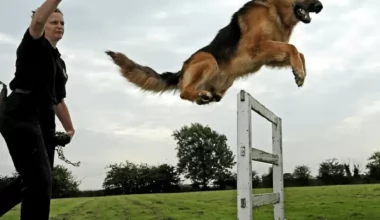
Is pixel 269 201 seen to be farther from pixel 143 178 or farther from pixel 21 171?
pixel 143 178

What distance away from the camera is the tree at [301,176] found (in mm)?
39656

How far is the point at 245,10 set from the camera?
5113 millimetres

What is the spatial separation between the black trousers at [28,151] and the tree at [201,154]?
5852 centimetres

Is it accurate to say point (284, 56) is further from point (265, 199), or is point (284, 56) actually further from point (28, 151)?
point (28, 151)

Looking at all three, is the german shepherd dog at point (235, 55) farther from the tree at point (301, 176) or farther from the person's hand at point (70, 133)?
the tree at point (301, 176)

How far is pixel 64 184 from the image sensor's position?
157 feet

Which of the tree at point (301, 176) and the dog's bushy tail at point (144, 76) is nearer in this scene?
the dog's bushy tail at point (144, 76)

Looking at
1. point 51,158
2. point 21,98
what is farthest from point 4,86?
point 51,158

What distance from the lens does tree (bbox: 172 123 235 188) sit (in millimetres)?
63375

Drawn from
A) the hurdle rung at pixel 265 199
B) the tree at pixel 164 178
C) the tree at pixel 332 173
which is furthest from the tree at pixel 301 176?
the hurdle rung at pixel 265 199

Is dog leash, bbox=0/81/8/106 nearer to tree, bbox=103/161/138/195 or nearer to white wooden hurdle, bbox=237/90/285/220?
white wooden hurdle, bbox=237/90/285/220

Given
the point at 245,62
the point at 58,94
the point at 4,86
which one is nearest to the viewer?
the point at 4,86

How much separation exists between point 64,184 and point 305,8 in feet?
151

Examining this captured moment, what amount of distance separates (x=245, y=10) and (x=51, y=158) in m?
2.71
